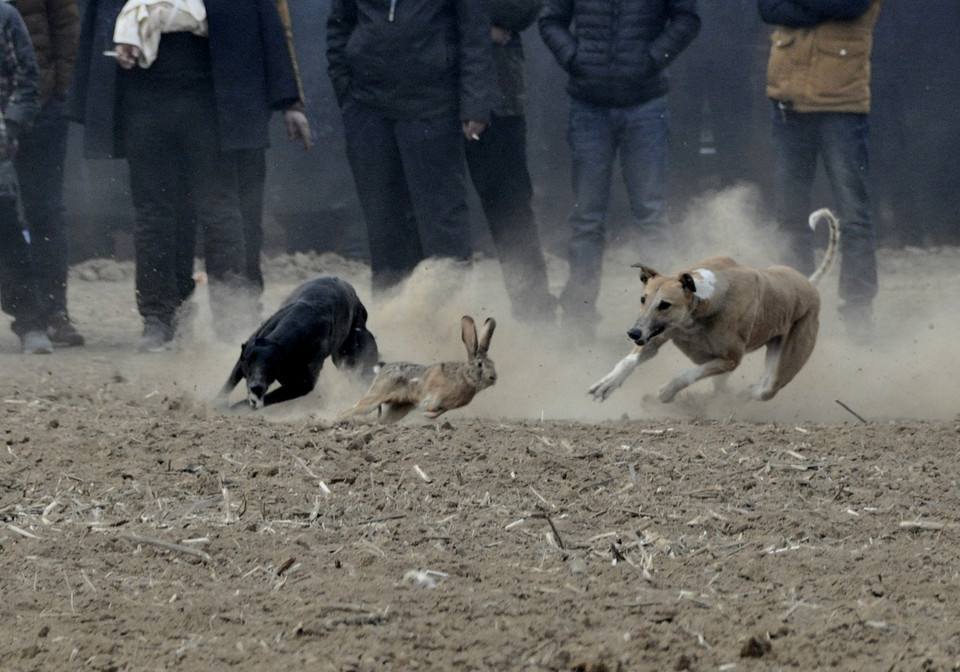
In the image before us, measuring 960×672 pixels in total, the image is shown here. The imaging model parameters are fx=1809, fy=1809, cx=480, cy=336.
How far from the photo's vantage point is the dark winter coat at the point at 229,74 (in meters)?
10.8

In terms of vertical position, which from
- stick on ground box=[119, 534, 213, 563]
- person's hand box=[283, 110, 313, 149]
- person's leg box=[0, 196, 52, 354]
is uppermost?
stick on ground box=[119, 534, 213, 563]

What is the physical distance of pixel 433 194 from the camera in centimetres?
1092

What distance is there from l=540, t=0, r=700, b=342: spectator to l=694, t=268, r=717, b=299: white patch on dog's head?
2.54 meters

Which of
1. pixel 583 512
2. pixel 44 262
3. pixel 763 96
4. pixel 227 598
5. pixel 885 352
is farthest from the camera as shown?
pixel 763 96

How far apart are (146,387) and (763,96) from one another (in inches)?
282

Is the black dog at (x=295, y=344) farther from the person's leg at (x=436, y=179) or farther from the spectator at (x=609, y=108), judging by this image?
the spectator at (x=609, y=108)

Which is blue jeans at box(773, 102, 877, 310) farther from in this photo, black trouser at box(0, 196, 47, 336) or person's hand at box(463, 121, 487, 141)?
black trouser at box(0, 196, 47, 336)

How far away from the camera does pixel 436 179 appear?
430 inches

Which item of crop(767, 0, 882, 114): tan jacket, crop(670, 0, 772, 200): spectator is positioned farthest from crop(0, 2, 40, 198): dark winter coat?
crop(670, 0, 772, 200): spectator

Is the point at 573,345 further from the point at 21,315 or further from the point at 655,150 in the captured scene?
the point at 21,315

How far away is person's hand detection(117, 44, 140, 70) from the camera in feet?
34.2

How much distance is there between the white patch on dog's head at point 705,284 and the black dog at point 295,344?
184 cm

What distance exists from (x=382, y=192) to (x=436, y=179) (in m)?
0.36

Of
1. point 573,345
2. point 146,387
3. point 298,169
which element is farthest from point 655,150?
point 298,169
